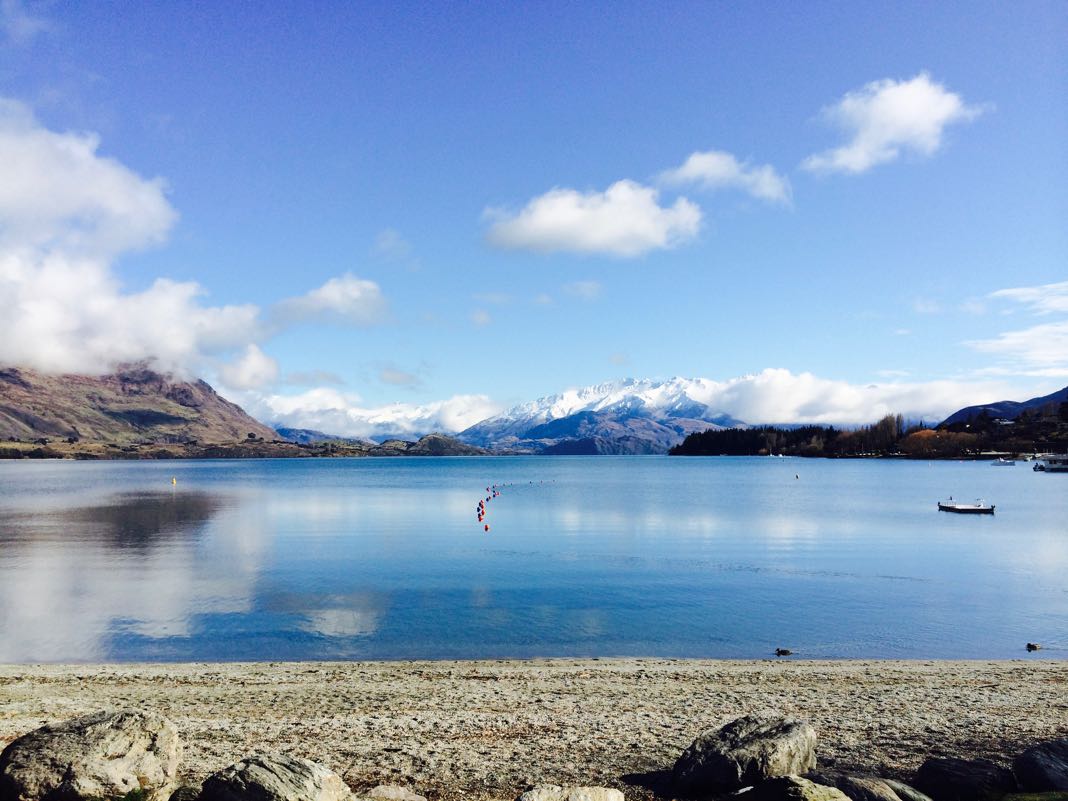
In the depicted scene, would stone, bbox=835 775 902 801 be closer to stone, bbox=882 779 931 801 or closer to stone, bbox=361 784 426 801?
stone, bbox=882 779 931 801

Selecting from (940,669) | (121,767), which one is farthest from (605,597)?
(121,767)

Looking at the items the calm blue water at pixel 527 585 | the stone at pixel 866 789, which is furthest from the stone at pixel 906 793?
the calm blue water at pixel 527 585

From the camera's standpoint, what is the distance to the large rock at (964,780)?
41.0 ft

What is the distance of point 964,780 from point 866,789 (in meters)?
2.32

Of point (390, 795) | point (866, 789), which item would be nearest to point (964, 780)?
point (866, 789)

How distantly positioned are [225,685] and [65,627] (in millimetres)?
14937

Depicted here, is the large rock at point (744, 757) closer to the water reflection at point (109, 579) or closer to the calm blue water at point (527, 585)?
the calm blue water at point (527, 585)

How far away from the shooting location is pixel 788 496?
390 feet

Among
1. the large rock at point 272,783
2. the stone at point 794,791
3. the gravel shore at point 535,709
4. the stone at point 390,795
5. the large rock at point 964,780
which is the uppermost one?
the large rock at point 272,783

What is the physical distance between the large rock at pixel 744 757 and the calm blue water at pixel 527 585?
14838 millimetres

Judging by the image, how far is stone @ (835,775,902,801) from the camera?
462 inches

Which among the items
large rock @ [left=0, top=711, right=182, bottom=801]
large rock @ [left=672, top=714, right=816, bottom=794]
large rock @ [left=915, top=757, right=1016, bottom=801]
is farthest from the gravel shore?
large rock @ [left=0, top=711, right=182, bottom=801]

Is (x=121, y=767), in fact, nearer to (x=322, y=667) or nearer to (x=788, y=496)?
(x=322, y=667)

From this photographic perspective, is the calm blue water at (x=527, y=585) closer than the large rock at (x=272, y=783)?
No
